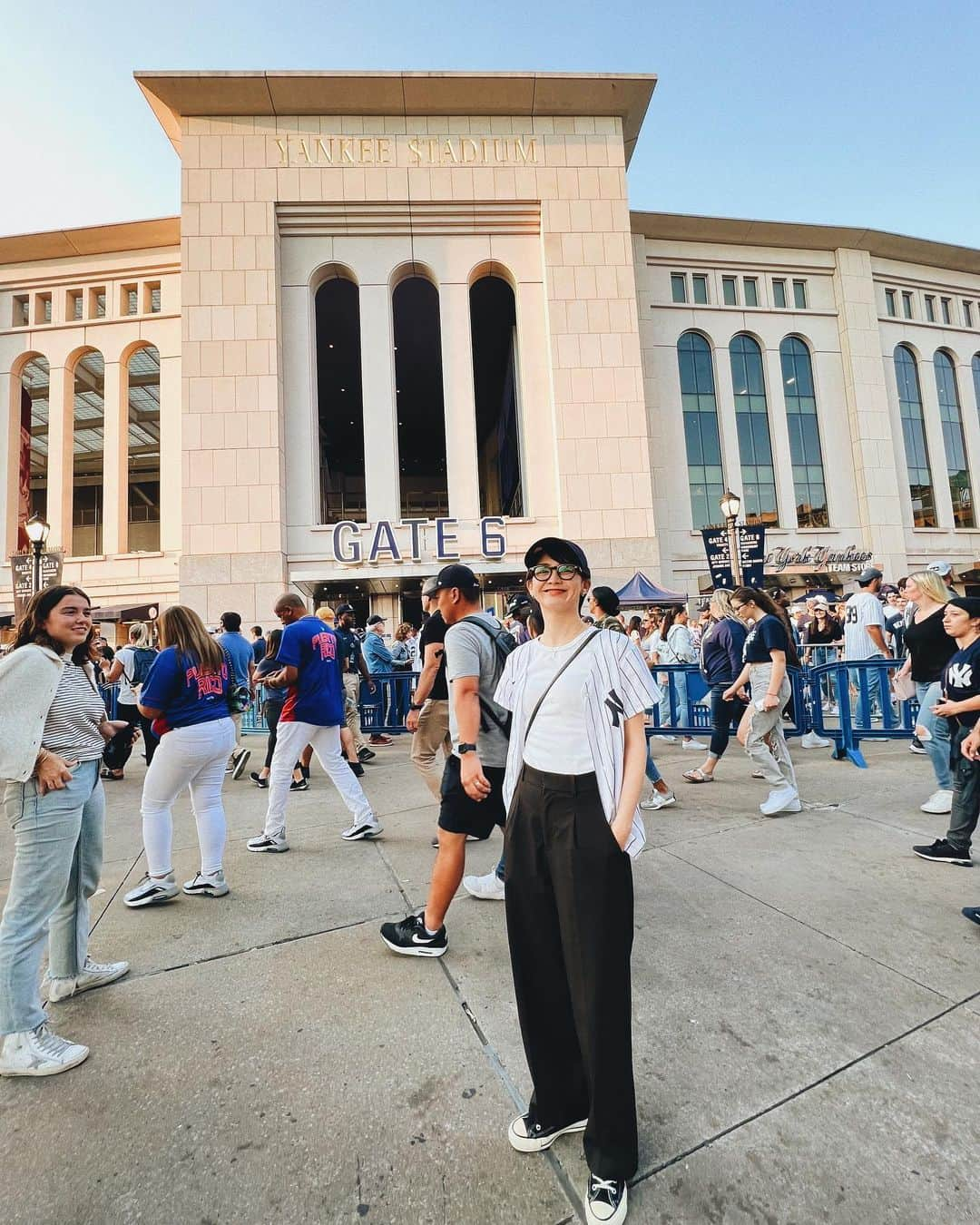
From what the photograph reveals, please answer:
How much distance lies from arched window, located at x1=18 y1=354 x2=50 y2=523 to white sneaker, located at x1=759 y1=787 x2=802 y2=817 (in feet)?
86.6

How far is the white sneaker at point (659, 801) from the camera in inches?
215

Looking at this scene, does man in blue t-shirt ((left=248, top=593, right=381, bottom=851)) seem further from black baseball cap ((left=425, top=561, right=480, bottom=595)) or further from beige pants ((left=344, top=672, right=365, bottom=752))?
beige pants ((left=344, top=672, right=365, bottom=752))

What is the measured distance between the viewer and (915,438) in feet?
87.4

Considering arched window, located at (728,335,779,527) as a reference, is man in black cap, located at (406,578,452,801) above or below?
below

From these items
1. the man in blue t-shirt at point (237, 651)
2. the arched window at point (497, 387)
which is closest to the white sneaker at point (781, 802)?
the man in blue t-shirt at point (237, 651)

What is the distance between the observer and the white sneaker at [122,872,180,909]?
148 inches

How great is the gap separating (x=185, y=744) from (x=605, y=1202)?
3075 millimetres

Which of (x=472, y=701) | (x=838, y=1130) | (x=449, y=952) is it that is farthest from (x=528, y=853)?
(x=449, y=952)

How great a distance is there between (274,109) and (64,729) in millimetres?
25312

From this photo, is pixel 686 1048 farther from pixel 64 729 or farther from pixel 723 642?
pixel 723 642

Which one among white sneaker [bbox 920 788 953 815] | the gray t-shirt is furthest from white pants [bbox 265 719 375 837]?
white sneaker [bbox 920 788 953 815]

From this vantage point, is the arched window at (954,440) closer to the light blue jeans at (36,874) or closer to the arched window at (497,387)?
the arched window at (497,387)

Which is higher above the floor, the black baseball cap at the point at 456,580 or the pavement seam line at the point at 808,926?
the black baseball cap at the point at 456,580

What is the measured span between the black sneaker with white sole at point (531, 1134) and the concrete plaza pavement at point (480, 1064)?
0.12 feet
